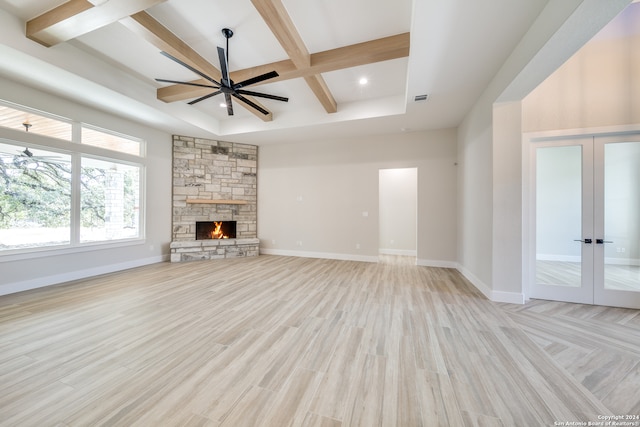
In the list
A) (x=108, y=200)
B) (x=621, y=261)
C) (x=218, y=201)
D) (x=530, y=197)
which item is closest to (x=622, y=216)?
(x=621, y=261)

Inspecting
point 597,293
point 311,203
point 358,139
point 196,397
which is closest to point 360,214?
point 311,203

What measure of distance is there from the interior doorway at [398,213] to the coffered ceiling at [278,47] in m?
2.25

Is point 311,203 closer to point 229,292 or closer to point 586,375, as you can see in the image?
point 229,292

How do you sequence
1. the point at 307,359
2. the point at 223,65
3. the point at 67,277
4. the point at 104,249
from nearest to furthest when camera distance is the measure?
1. the point at 307,359
2. the point at 223,65
3. the point at 67,277
4. the point at 104,249

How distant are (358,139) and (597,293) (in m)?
4.84

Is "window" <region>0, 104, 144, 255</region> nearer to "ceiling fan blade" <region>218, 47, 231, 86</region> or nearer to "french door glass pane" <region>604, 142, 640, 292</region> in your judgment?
"ceiling fan blade" <region>218, 47, 231, 86</region>

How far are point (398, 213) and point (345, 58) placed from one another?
179 inches

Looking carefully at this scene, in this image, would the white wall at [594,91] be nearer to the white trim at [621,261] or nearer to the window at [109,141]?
the white trim at [621,261]

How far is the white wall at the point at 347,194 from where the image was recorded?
16.7 ft

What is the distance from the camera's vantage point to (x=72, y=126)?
13.0 feet

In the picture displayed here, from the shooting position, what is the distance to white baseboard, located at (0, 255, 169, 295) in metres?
3.29

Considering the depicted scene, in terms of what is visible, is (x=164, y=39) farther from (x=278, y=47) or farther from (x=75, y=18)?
(x=278, y=47)

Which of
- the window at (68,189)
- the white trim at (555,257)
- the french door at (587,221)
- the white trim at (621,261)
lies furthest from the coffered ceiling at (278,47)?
the white trim at (621,261)

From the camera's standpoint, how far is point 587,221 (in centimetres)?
297
